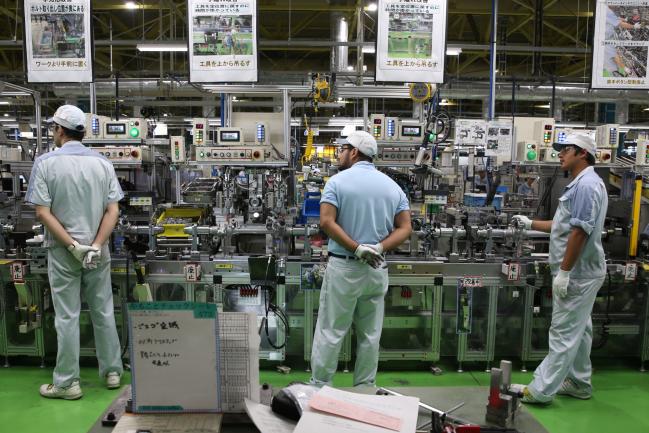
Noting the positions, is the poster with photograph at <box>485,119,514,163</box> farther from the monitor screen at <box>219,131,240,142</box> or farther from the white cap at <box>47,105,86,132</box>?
the white cap at <box>47,105,86,132</box>

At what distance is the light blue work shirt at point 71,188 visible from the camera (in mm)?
3164

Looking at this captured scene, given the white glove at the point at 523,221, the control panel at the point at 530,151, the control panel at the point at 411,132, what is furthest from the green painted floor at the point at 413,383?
the control panel at the point at 411,132

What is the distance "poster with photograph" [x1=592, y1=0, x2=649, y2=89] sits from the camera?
413 centimetres

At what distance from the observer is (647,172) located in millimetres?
4277

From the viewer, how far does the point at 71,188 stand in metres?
3.20

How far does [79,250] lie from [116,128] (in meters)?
1.48

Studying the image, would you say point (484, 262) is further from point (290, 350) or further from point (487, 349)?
point (290, 350)

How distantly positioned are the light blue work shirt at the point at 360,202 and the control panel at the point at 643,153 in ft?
8.52

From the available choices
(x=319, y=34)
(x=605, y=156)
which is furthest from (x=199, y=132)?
(x=319, y=34)

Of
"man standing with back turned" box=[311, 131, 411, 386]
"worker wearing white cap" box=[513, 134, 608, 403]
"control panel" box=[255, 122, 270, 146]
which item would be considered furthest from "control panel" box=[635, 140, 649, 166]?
"control panel" box=[255, 122, 270, 146]

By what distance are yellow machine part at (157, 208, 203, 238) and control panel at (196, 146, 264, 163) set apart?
0.50 m

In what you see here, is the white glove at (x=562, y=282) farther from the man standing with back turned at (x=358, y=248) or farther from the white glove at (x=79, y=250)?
the white glove at (x=79, y=250)

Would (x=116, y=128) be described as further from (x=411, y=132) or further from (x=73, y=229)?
(x=411, y=132)

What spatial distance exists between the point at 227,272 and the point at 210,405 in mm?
2404
